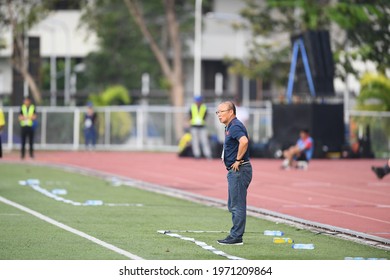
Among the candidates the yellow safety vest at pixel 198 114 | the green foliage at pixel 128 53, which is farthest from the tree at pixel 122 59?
the yellow safety vest at pixel 198 114

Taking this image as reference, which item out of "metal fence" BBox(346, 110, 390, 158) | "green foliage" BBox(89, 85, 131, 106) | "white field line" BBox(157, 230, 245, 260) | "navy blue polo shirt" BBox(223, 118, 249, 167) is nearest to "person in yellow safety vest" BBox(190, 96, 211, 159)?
"metal fence" BBox(346, 110, 390, 158)

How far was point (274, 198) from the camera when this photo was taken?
23.8 meters

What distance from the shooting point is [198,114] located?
38.7m

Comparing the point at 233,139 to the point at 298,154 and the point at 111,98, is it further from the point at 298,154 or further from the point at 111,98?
the point at 111,98

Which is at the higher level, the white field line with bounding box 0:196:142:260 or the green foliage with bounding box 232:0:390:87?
the green foliage with bounding box 232:0:390:87

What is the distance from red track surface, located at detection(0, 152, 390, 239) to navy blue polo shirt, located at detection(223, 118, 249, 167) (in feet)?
8.80

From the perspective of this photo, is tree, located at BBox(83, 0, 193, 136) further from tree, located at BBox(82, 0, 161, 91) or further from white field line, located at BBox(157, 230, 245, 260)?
white field line, located at BBox(157, 230, 245, 260)

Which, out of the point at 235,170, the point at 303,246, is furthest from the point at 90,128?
the point at 303,246

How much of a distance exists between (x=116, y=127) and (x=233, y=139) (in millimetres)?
34843

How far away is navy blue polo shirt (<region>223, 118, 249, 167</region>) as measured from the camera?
15.3 m

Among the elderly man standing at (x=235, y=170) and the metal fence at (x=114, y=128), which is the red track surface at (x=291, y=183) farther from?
the metal fence at (x=114, y=128)

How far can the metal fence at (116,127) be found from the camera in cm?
4978
